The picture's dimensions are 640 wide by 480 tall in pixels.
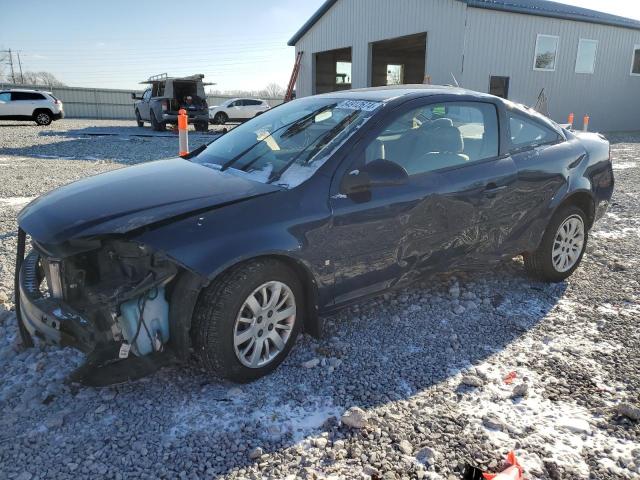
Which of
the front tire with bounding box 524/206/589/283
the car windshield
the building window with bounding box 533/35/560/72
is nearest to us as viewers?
the car windshield

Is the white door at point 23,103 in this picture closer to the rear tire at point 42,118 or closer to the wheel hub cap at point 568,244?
the rear tire at point 42,118

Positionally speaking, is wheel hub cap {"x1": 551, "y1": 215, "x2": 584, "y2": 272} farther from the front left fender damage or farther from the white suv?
the white suv

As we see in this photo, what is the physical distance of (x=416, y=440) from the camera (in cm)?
240

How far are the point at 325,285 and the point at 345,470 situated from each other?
3.48 feet

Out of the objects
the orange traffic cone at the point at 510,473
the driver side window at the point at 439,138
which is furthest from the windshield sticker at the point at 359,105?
the orange traffic cone at the point at 510,473

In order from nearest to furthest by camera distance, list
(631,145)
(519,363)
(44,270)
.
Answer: (44,270) → (519,363) → (631,145)

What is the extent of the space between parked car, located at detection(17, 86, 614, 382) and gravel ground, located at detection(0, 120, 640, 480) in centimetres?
31

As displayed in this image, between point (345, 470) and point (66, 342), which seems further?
point (66, 342)

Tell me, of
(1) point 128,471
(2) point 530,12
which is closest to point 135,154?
(1) point 128,471

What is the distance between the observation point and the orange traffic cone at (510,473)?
2.10 meters

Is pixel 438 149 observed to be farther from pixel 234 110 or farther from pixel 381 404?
pixel 234 110

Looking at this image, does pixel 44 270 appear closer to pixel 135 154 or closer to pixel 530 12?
pixel 135 154

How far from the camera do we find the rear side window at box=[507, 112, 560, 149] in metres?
3.89

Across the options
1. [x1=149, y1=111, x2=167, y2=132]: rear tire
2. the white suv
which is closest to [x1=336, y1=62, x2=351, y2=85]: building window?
[x1=149, y1=111, x2=167, y2=132]: rear tire
